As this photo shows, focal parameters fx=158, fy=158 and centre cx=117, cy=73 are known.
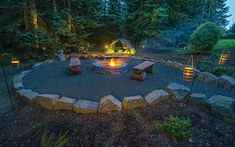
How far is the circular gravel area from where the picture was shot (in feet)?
14.0

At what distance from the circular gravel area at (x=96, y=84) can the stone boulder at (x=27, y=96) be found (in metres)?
0.31

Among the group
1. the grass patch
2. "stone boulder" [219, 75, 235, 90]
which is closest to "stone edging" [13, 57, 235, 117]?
the grass patch

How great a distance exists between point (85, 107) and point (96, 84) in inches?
60.4

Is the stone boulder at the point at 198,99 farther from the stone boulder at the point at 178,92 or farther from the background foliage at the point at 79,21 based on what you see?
the background foliage at the point at 79,21

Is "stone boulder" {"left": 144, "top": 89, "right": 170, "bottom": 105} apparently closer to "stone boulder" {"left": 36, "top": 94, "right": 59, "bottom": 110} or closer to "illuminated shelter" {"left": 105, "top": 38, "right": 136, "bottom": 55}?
"stone boulder" {"left": 36, "top": 94, "right": 59, "bottom": 110}

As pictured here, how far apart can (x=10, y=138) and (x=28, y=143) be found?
42 cm

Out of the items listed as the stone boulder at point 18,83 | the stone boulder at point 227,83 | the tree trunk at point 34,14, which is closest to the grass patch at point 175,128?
the stone boulder at point 227,83

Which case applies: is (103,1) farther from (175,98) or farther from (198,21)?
(198,21)

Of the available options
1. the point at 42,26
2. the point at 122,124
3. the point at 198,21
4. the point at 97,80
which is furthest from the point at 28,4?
the point at 198,21

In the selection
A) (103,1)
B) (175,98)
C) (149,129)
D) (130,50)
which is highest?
(103,1)

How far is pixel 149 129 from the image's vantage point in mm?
2750

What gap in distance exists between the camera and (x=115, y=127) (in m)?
2.83

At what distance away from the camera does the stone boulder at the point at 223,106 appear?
3.07m

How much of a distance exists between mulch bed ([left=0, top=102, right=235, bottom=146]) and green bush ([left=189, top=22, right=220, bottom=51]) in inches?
272
